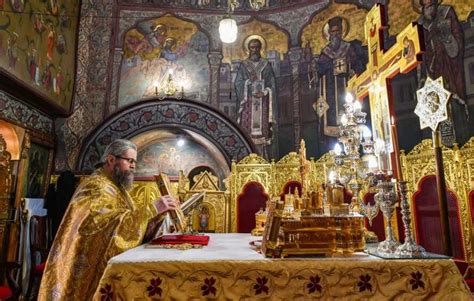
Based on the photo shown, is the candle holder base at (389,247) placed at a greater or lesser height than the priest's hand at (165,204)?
lesser

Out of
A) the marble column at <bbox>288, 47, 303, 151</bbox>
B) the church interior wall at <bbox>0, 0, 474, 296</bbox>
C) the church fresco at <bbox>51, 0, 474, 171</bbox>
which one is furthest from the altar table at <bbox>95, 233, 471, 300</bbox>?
the marble column at <bbox>288, 47, 303, 151</bbox>

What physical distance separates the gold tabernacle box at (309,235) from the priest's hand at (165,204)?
2.40 ft

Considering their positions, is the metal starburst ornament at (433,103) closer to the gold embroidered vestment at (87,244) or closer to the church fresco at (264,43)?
the gold embroidered vestment at (87,244)

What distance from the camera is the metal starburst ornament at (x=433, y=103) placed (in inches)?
154

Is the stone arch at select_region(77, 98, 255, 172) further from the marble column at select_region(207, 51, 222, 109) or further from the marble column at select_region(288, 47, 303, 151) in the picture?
the marble column at select_region(288, 47, 303, 151)

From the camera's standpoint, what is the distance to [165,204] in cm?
216

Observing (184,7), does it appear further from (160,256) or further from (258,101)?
(160,256)

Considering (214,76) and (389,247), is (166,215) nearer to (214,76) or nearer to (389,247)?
(389,247)

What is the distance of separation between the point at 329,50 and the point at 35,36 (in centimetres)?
658

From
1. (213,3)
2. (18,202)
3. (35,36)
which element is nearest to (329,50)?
(213,3)

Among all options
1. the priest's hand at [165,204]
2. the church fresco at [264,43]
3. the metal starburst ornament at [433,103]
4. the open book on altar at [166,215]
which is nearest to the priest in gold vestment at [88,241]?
the priest's hand at [165,204]

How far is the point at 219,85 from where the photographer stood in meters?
8.39

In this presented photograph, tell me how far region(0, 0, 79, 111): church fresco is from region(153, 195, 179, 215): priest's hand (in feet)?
15.3

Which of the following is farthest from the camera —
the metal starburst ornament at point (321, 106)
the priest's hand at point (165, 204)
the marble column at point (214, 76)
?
the marble column at point (214, 76)
